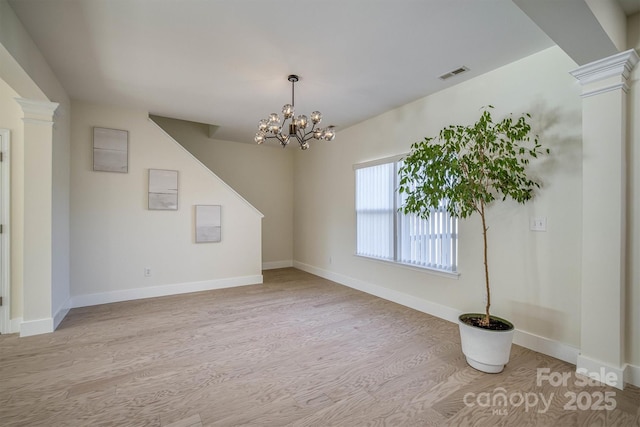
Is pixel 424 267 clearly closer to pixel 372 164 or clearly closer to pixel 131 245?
pixel 372 164

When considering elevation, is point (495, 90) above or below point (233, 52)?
below

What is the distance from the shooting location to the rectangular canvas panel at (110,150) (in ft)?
13.1

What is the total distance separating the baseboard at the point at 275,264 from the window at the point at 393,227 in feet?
7.93

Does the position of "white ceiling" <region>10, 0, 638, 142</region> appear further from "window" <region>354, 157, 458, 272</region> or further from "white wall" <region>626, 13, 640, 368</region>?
"window" <region>354, 157, 458, 272</region>

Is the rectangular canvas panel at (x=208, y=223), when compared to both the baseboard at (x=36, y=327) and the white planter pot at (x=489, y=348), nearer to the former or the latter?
the baseboard at (x=36, y=327)

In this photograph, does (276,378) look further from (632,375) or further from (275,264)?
(275,264)

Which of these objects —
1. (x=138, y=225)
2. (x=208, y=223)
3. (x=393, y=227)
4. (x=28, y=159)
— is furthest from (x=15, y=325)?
(x=393, y=227)

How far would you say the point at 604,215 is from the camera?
213cm

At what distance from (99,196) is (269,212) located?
3212 mm

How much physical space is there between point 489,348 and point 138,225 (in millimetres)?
4602

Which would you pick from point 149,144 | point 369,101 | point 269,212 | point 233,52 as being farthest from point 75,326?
point 369,101

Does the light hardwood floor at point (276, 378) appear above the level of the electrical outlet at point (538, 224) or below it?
below

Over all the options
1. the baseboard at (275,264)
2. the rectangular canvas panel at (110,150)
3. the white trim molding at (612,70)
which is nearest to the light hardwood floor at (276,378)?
the rectangular canvas panel at (110,150)

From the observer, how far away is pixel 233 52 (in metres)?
2.69
